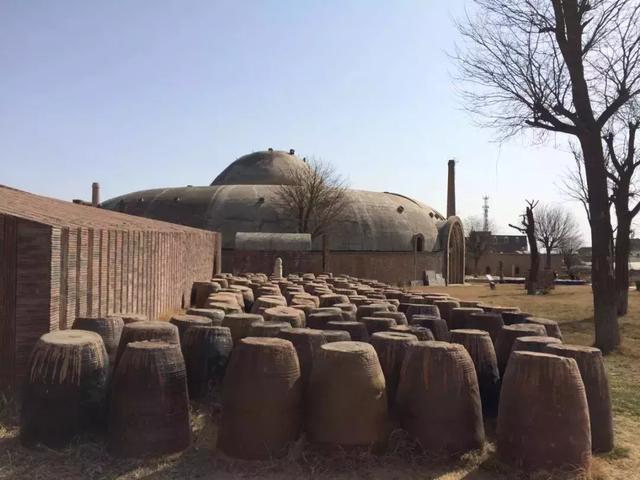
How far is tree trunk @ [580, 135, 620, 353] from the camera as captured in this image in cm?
Result: 1102

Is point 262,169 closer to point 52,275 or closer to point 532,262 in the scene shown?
point 532,262

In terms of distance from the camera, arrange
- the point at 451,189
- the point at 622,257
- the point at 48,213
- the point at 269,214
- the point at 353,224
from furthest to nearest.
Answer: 1. the point at 451,189
2. the point at 353,224
3. the point at 269,214
4. the point at 622,257
5. the point at 48,213

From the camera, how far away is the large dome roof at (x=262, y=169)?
142 feet

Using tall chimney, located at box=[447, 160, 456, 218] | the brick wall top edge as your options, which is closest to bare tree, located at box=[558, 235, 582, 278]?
tall chimney, located at box=[447, 160, 456, 218]

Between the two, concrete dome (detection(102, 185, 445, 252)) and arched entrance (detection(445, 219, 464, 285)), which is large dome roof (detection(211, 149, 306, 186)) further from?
arched entrance (detection(445, 219, 464, 285))

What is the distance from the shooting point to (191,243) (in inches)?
583

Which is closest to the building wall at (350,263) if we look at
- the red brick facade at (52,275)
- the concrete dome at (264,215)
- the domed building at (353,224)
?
the domed building at (353,224)

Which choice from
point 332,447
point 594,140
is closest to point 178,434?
point 332,447

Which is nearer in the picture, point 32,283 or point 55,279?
point 32,283

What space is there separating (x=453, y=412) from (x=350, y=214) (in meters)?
31.7

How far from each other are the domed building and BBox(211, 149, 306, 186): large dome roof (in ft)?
18.1

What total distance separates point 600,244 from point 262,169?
115 ft

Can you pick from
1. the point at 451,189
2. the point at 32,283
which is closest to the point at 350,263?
the point at 451,189

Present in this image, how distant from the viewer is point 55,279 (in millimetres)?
5559
